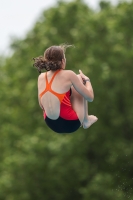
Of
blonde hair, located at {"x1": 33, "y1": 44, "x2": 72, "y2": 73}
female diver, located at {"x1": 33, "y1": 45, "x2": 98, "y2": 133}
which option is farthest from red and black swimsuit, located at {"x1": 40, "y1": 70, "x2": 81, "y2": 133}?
blonde hair, located at {"x1": 33, "y1": 44, "x2": 72, "y2": 73}

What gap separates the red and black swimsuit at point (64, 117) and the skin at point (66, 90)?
0.13 feet

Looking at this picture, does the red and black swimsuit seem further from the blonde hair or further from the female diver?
the blonde hair

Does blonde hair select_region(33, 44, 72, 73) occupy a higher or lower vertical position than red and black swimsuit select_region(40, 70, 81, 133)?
higher

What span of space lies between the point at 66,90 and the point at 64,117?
376 mm

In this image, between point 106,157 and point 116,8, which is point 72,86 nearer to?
point 106,157

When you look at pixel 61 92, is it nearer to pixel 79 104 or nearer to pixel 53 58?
pixel 79 104

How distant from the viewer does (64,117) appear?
8359mm

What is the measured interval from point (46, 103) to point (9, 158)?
1829cm

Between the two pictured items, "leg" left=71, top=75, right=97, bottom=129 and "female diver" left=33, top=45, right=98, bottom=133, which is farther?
"leg" left=71, top=75, right=97, bottom=129

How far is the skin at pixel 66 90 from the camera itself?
808cm

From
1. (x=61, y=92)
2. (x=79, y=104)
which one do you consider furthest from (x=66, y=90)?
(x=79, y=104)

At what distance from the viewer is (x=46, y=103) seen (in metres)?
8.33

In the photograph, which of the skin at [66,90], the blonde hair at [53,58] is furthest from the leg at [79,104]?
the blonde hair at [53,58]

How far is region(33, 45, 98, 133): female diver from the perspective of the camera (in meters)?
8.08
